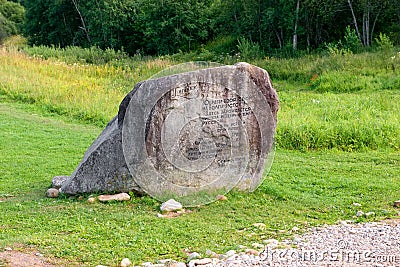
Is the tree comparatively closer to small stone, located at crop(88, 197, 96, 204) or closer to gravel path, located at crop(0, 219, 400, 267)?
small stone, located at crop(88, 197, 96, 204)

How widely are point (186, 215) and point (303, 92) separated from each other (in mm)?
11767

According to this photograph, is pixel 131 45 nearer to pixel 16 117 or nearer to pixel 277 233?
pixel 16 117

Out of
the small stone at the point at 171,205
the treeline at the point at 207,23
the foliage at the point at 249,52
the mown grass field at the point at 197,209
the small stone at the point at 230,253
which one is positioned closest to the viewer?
the small stone at the point at 230,253

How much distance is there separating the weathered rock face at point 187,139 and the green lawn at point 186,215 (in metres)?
0.30

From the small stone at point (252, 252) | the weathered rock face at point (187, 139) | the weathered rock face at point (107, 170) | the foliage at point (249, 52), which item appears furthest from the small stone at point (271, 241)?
the foliage at point (249, 52)

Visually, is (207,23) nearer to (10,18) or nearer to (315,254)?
(10,18)

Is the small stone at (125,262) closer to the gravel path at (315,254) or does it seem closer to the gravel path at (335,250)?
the gravel path at (315,254)

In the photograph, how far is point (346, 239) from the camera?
5.68 meters

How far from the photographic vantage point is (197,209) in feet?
23.5

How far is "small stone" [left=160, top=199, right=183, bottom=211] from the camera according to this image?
7023mm

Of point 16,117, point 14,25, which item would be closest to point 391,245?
point 16,117

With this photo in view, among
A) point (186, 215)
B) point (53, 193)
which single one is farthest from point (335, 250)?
point (53, 193)

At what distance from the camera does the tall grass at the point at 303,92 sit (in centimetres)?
1140

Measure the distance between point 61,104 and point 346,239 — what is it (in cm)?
1119
